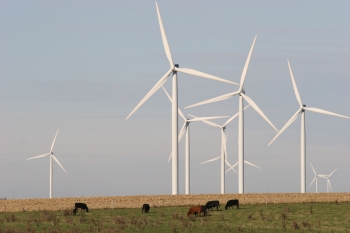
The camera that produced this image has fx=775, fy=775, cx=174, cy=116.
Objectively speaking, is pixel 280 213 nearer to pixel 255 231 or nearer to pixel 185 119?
pixel 255 231

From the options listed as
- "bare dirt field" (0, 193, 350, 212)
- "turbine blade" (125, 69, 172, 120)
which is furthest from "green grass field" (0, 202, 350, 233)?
"turbine blade" (125, 69, 172, 120)

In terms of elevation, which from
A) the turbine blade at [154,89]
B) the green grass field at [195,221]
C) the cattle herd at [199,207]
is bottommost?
the green grass field at [195,221]

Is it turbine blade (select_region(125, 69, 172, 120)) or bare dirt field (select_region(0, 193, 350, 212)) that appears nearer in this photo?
bare dirt field (select_region(0, 193, 350, 212))

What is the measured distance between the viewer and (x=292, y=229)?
155ft

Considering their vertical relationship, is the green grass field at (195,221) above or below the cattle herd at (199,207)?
below

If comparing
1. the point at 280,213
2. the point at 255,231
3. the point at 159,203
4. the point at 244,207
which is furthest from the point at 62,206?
the point at 255,231

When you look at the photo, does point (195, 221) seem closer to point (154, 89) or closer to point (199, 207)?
point (199, 207)

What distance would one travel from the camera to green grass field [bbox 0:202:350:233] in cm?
4731

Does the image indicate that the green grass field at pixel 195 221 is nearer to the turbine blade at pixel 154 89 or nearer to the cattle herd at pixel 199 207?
the cattle herd at pixel 199 207

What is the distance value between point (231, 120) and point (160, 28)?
23233 mm

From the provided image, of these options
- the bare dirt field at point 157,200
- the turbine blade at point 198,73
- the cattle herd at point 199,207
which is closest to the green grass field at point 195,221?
the cattle herd at point 199,207

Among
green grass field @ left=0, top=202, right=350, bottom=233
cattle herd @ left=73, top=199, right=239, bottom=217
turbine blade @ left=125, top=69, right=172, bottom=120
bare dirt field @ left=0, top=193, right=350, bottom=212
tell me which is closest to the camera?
green grass field @ left=0, top=202, right=350, bottom=233

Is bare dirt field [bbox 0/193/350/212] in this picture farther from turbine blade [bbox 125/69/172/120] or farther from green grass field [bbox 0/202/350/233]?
turbine blade [bbox 125/69/172/120]

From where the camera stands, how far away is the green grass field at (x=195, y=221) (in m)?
47.3
